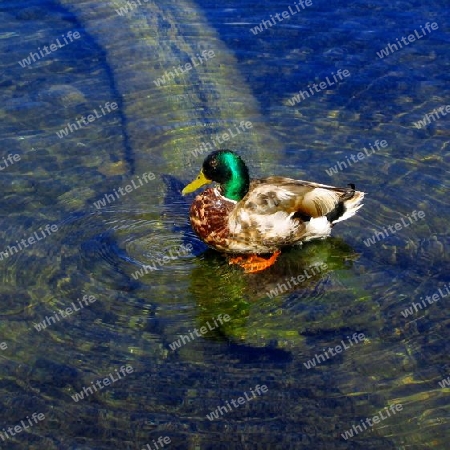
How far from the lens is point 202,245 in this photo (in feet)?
29.4

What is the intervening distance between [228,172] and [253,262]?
94 cm

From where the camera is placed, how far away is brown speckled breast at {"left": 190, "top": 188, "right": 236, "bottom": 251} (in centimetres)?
848

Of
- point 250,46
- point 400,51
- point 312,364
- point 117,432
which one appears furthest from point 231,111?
point 117,432

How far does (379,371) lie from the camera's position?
723 cm

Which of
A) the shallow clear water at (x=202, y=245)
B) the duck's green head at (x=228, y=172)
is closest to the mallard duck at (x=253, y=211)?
Result: the duck's green head at (x=228, y=172)

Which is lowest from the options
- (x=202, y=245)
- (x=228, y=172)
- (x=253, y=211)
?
(x=202, y=245)

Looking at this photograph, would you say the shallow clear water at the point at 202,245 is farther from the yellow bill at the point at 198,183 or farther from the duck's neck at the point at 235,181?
the duck's neck at the point at 235,181

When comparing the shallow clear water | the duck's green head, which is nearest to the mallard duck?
the duck's green head

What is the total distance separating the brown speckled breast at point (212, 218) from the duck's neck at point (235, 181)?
0.07 m

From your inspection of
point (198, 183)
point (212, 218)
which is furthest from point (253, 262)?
point (198, 183)

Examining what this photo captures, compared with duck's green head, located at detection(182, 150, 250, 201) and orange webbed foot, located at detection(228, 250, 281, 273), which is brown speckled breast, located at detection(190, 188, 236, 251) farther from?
orange webbed foot, located at detection(228, 250, 281, 273)

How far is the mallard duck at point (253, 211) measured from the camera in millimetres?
8516

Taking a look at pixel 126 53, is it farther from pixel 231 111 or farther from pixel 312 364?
pixel 312 364

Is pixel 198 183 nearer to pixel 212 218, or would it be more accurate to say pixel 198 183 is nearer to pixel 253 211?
pixel 212 218
